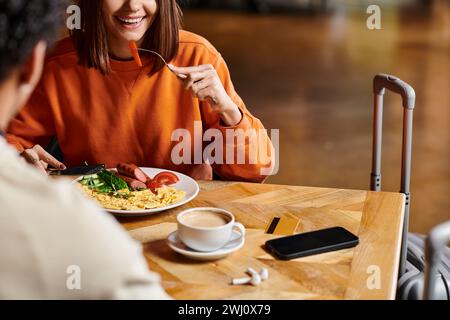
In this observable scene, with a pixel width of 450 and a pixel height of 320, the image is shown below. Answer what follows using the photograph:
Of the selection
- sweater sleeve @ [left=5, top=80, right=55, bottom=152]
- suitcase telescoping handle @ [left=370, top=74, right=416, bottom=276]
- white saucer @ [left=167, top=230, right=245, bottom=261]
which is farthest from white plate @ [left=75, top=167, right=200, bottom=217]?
suitcase telescoping handle @ [left=370, top=74, right=416, bottom=276]

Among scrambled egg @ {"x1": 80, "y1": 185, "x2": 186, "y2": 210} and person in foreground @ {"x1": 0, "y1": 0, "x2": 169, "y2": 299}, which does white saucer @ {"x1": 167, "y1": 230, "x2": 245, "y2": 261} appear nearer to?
scrambled egg @ {"x1": 80, "y1": 185, "x2": 186, "y2": 210}

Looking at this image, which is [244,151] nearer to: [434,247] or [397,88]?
[397,88]

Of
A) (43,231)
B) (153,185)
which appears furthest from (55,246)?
(153,185)

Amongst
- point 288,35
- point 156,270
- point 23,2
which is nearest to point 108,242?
point 23,2

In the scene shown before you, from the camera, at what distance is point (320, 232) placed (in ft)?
5.16

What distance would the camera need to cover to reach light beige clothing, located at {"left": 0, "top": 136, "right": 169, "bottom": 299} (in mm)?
898

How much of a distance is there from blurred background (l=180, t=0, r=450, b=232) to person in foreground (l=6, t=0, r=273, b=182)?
9.2 inches

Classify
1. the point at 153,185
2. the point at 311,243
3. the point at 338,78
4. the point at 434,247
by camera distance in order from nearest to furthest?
the point at 434,247, the point at 311,243, the point at 153,185, the point at 338,78

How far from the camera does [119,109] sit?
2123 millimetres

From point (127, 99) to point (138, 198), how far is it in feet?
1.60

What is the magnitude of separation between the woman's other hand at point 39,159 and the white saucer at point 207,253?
21.1 inches
